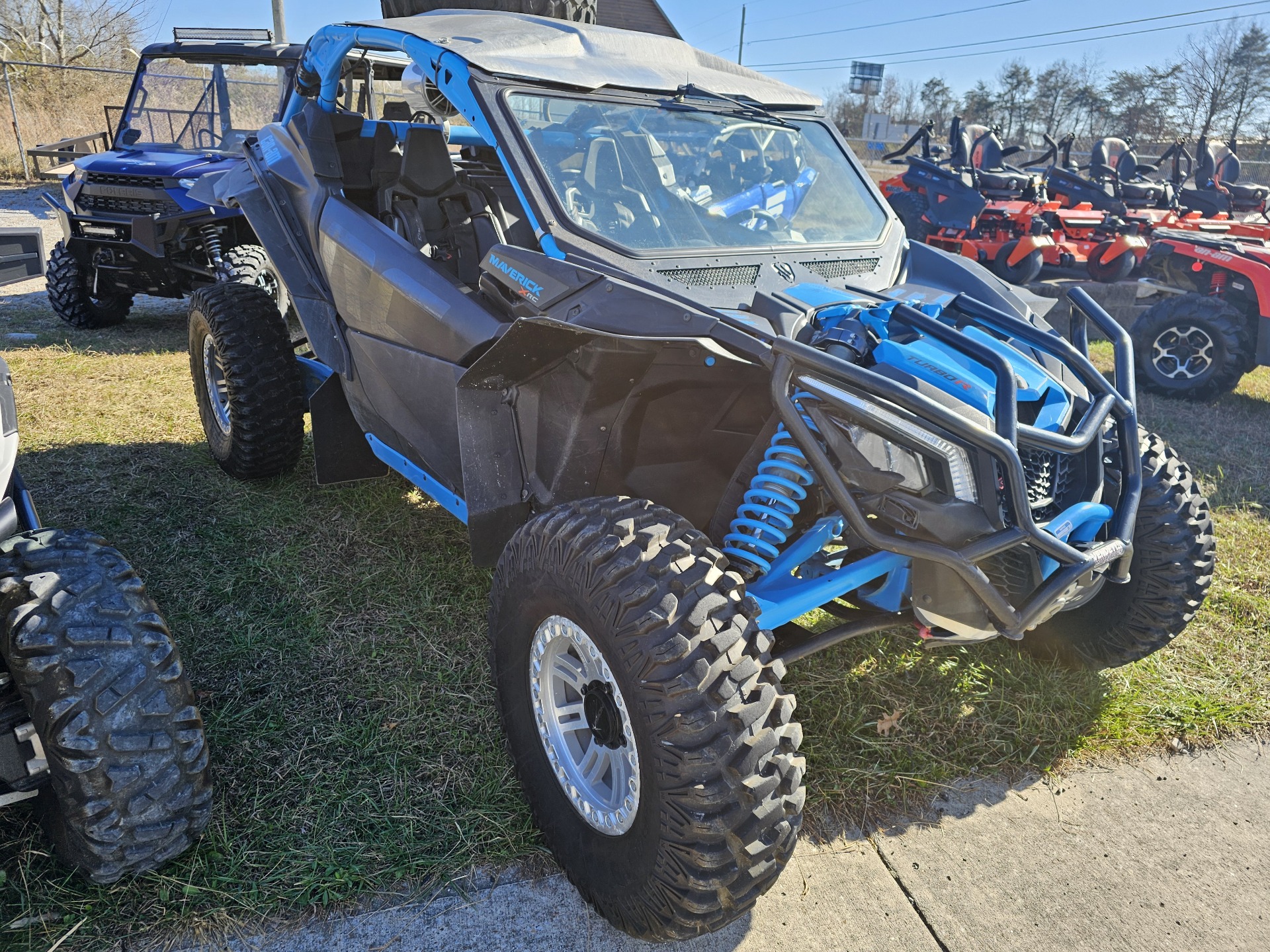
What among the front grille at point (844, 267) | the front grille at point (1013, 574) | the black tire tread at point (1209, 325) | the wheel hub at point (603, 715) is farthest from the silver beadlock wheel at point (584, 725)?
the black tire tread at point (1209, 325)

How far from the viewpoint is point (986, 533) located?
2117 mm

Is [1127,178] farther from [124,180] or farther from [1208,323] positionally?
[124,180]

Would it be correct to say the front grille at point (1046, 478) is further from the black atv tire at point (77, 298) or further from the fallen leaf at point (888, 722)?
the black atv tire at point (77, 298)

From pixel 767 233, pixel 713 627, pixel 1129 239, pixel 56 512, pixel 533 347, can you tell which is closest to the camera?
pixel 713 627

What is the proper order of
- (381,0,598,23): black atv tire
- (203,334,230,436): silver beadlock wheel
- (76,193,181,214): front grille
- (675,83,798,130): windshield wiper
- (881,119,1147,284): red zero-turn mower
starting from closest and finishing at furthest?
1. (675,83,798,130): windshield wiper
2. (203,334,230,436): silver beadlock wheel
3. (381,0,598,23): black atv tire
4. (76,193,181,214): front grille
5. (881,119,1147,284): red zero-turn mower

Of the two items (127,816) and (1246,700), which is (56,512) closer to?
(127,816)

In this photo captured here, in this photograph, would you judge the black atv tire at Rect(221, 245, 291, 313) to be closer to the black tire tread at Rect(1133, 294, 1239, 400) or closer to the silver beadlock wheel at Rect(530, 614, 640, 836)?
the silver beadlock wheel at Rect(530, 614, 640, 836)

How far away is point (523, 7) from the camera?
703cm

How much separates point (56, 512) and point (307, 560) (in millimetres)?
1376

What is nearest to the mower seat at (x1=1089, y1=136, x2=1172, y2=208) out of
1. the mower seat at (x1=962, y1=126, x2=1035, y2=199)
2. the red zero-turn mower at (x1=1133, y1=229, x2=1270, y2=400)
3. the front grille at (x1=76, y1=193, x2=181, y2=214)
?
the mower seat at (x1=962, y1=126, x2=1035, y2=199)

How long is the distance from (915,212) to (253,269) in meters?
9.34

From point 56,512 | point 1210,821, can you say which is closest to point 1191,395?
point 1210,821

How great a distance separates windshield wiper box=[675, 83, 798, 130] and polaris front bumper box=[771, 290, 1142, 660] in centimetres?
129

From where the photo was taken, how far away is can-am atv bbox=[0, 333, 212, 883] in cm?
212
